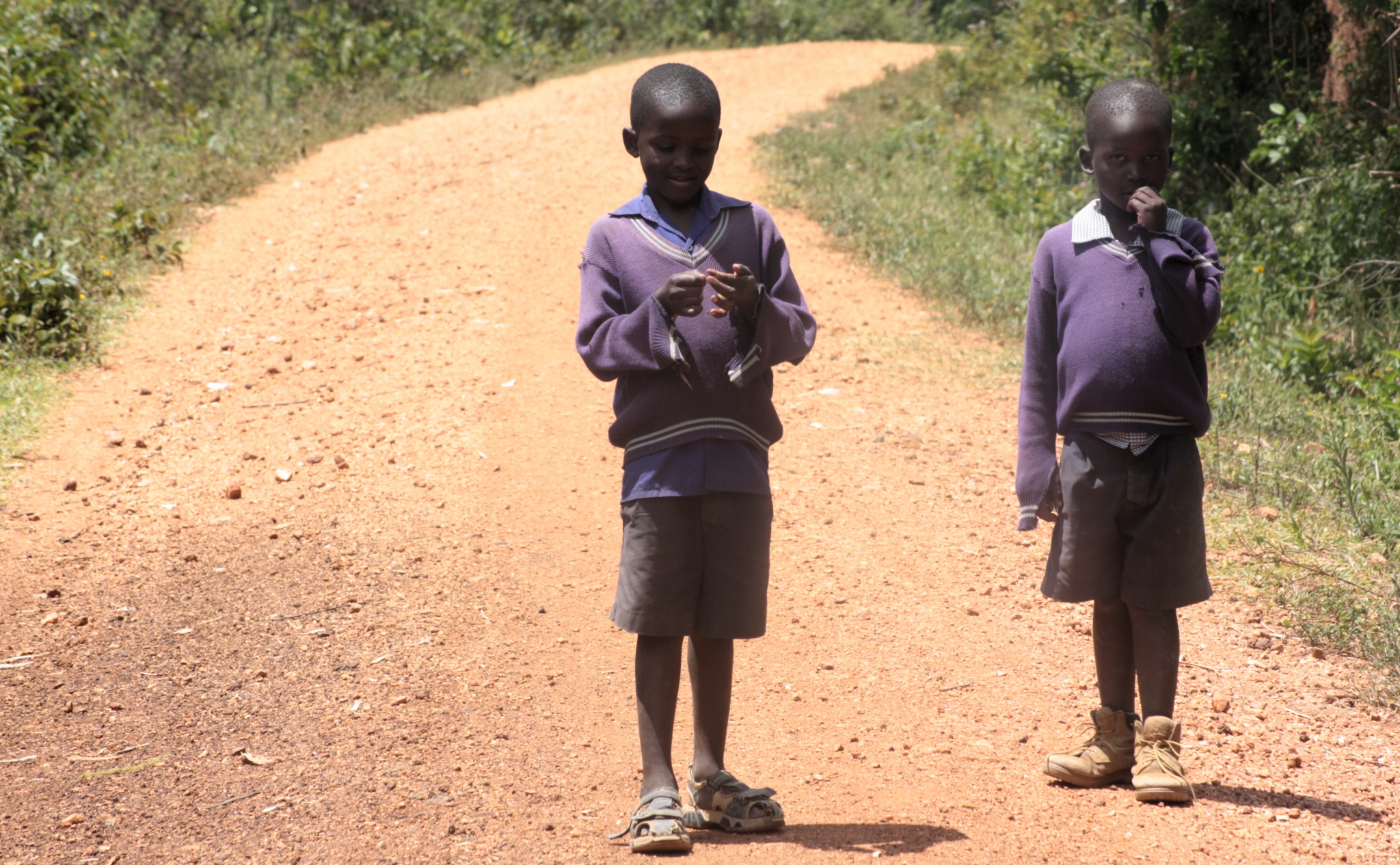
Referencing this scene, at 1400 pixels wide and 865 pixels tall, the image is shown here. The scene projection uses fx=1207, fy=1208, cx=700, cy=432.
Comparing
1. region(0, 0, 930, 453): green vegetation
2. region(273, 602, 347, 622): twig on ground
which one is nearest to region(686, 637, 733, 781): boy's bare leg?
region(273, 602, 347, 622): twig on ground

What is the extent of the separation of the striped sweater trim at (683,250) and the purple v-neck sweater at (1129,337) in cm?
86

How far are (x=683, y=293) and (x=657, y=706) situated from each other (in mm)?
934

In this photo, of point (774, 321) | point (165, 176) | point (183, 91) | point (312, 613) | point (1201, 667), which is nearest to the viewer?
point (774, 321)

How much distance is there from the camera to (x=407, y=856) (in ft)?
8.88

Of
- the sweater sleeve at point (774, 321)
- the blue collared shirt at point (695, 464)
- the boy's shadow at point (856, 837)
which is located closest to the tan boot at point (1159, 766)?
the boy's shadow at point (856, 837)

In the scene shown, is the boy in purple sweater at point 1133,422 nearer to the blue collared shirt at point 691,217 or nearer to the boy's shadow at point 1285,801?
the boy's shadow at point 1285,801

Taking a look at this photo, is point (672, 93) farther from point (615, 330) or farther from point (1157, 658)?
point (1157, 658)

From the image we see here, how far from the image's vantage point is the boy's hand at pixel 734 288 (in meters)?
2.48

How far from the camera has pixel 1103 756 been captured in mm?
2969

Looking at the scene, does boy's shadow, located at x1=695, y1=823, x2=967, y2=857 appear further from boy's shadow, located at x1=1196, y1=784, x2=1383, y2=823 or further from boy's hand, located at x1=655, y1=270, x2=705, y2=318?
boy's hand, located at x1=655, y1=270, x2=705, y2=318

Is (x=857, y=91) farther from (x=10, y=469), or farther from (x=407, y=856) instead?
(x=407, y=856)

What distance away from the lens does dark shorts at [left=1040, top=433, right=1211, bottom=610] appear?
2.84 metres

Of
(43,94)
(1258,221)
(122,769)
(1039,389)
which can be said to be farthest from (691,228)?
(43,94)

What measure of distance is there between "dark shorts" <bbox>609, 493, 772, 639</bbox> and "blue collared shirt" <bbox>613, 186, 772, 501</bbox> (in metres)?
0.03
